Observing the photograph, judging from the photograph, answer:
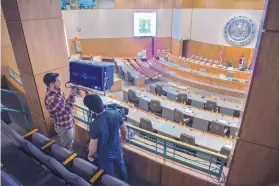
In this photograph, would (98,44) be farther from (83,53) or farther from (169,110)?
(169,110)

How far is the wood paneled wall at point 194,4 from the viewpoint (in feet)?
37.6

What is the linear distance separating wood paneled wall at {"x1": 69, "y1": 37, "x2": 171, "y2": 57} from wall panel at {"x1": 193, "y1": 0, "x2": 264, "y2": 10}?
3.22m

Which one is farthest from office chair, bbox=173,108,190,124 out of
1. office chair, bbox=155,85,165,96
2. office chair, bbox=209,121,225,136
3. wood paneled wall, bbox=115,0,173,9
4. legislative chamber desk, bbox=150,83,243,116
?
wood paneled wall, bbox=115,0,173,9

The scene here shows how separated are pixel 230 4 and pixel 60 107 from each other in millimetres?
12221

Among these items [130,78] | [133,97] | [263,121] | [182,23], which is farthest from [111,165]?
[182,23]

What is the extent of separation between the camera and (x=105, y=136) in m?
2.61

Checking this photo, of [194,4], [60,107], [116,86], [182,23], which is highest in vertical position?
[194,4]

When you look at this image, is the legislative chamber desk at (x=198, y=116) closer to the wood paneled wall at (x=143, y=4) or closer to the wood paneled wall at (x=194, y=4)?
the wood paneled wall at (x=194, y=4)

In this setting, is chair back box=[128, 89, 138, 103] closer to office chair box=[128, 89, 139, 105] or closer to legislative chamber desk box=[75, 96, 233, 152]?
office chair box=[128, 89, 139, 105]

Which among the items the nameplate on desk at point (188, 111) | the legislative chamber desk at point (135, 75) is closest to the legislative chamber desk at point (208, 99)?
the nameplate on desk at point (188, 111)

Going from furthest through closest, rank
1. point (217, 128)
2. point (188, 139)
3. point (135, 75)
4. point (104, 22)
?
point (104, 22)
point (135, 75)
point (217, 128)
point (188, 139)

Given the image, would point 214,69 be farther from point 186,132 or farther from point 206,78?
point 186,132

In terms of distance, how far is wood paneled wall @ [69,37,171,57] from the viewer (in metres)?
14.8

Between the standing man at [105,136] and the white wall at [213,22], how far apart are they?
11919 millimetres
